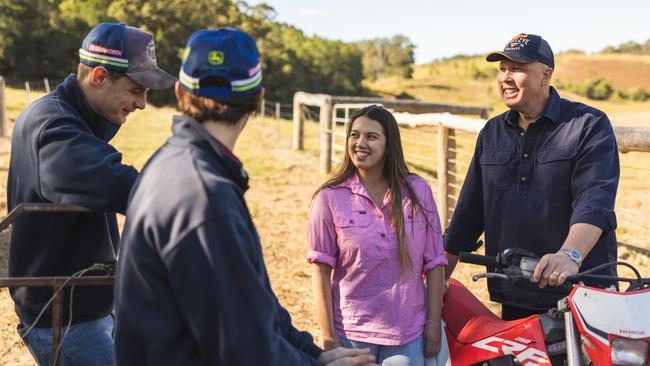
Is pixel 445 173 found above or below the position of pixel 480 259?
below

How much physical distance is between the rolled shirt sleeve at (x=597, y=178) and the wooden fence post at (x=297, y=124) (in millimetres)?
11088

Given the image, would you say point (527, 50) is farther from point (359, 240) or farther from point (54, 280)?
point (54, 280)

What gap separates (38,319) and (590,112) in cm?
223

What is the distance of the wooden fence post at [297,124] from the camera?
13703mm

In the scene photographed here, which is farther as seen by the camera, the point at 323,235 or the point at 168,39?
the point at 168,39

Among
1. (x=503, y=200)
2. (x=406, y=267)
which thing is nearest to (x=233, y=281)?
(x=406, y=267)

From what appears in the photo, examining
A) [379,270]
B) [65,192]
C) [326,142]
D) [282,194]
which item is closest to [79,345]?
[65,192]

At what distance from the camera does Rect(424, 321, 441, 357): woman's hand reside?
276cm

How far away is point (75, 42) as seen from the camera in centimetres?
4359

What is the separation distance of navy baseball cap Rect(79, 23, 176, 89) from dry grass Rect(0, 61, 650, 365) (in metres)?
2.47

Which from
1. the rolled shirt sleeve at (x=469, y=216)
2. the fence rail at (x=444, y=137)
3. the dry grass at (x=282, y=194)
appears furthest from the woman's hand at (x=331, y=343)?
the fence rail at (x=444, y=137)

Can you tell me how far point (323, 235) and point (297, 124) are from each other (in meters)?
11.3

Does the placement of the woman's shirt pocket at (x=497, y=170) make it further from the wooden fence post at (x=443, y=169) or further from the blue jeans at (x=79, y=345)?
the wooden fence post at (x=443, y=169)

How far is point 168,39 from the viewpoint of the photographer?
4822cm
